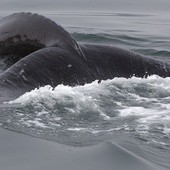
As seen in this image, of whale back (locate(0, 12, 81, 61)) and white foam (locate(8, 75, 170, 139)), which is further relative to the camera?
whale back (locate(0, 12, 81, 61))

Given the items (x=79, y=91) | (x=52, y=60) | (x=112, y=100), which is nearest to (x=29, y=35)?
(x=52, y=60)

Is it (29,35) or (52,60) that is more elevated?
(29,35)

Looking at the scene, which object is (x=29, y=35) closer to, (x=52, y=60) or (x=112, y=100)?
(x=52, y=60)

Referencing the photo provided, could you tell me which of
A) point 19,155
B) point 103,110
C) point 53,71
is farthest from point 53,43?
point 19,155

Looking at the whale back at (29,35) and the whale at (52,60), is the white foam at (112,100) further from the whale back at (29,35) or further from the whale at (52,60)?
the whale back at (29,35)

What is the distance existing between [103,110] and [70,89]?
618mm

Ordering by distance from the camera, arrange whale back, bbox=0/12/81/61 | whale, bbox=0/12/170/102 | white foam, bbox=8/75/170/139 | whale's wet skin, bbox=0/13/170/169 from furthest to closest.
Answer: whale back, bbox=0/12/81/61
whale, bbox=0/12/170/102
white foam, bbox=8/75/170/139
whale's wet skin, bbox=0/13/170/169

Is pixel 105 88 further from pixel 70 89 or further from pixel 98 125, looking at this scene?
pixel 98 125

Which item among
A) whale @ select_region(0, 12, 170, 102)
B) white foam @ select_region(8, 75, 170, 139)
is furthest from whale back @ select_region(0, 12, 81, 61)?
white foam @ select_region(8, 75, 170, 139)

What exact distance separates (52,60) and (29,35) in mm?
975

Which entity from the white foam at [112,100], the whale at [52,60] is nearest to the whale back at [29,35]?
the whale at [52,60]

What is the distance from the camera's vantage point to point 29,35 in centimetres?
770

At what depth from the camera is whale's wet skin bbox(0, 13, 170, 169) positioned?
521 centimetres

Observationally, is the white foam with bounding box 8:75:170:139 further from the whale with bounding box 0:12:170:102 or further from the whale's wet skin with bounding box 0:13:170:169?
the whale with bounding box 0:12:170:102
